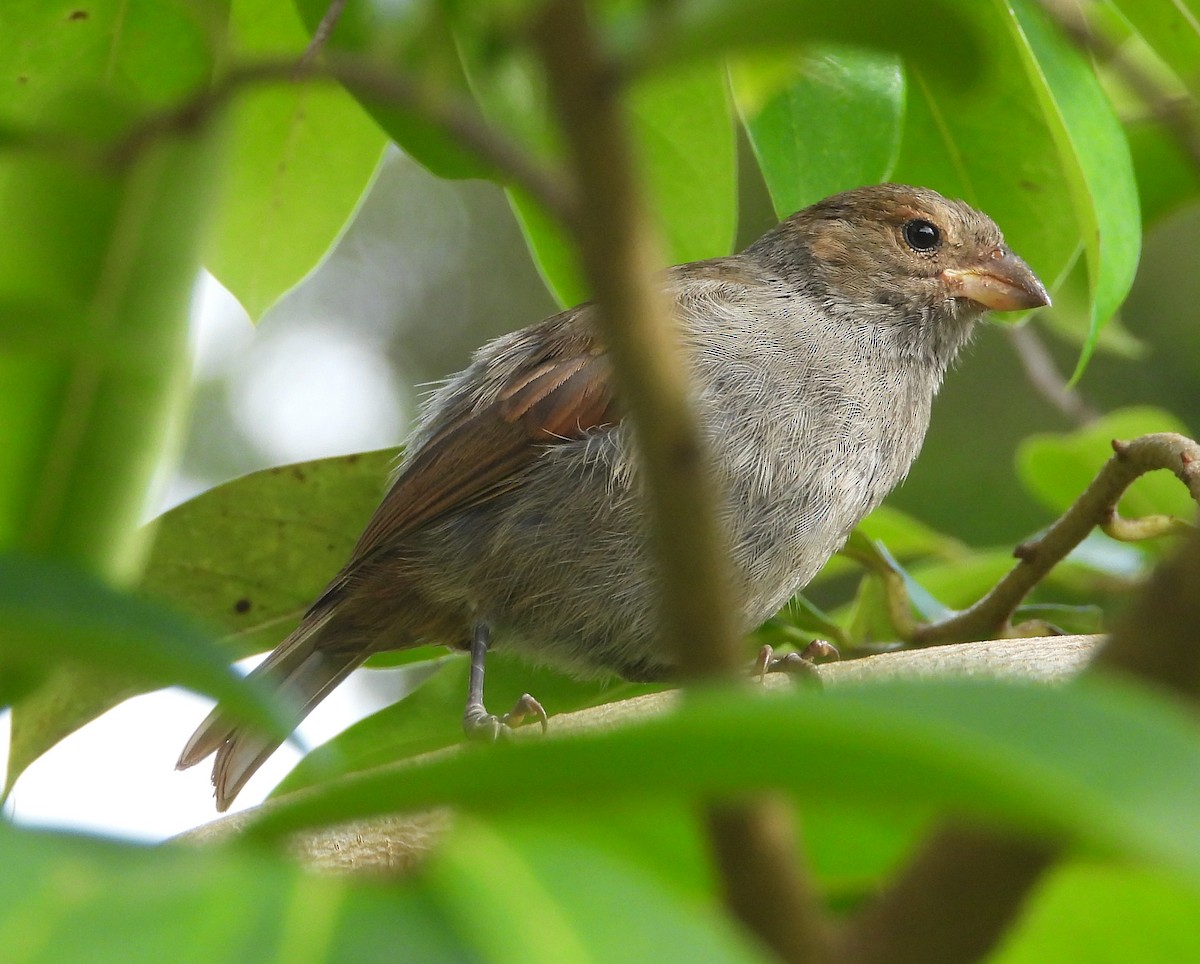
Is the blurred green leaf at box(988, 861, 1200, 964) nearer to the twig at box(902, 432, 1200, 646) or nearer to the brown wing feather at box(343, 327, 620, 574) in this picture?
the twig at box(902, 432, 1200, 646)

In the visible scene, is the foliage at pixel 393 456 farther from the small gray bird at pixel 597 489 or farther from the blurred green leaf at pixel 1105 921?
the small gray bird at pixel 597 489

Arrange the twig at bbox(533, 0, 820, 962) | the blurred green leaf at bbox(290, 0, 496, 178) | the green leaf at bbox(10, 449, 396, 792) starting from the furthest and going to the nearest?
the green leaf at bbox(10, 449, 396, 792)
the blurred green leaf at bbox(290, 0, 496, 178)
the twig at bbox(533, 0, 820, 962)

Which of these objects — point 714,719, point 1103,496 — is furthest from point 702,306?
point 714,719

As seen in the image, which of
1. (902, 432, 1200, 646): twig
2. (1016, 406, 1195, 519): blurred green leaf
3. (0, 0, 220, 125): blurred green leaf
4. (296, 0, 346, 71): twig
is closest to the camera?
(296, 0, 346, 71): twig

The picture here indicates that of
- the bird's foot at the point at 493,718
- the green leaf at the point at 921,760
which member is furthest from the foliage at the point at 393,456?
the bird's foot at the point at 493,718

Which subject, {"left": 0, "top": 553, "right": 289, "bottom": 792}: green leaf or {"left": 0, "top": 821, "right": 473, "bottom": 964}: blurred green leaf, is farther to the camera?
{"left": 0, "top": 553, "right": 289, "bottom": 792}: green leaf

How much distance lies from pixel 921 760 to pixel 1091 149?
2.03 m

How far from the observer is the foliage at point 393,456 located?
68cm

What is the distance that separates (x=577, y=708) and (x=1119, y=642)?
3022 mm

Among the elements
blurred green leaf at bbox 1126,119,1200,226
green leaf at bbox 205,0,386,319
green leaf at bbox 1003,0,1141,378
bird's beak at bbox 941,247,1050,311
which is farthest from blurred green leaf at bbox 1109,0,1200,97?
bird's beak at bbox 941,247,1050,311

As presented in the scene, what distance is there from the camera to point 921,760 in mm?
638

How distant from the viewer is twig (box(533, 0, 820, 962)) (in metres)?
0.71

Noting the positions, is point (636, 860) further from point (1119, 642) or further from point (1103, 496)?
point (1103, 496)

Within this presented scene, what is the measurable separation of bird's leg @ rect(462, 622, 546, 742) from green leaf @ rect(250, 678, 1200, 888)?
7.28 ft
